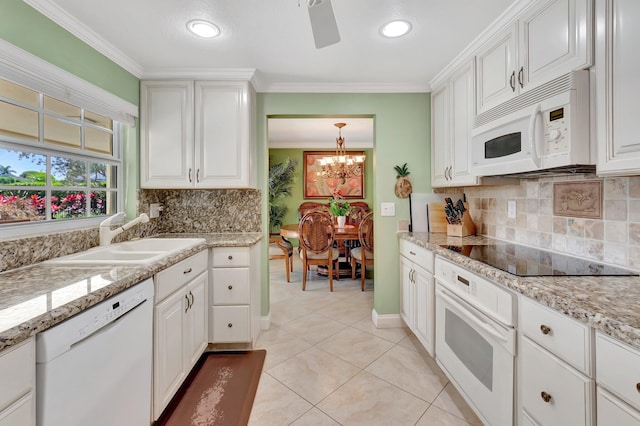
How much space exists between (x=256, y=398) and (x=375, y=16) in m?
2.36

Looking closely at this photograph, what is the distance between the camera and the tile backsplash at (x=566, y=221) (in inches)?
50.9

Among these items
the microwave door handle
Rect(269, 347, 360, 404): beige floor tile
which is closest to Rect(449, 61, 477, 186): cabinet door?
the microwave door handle

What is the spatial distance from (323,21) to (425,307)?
Result: 1893mm

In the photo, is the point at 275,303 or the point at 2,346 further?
the point at 275,303

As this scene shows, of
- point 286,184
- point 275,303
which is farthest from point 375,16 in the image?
point 286,184

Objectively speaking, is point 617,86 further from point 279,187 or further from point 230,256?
point 279,187

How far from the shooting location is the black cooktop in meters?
1.24

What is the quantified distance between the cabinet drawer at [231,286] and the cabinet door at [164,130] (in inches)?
32.3

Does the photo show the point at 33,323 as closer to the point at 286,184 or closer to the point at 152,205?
the point at 152,205

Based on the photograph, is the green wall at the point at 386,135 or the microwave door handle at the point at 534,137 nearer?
the microwave door handle at the point at 534,137

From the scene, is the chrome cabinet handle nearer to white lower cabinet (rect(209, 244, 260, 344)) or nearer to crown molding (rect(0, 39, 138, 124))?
white lower cabinet (rect(209, 244, 260, 344))

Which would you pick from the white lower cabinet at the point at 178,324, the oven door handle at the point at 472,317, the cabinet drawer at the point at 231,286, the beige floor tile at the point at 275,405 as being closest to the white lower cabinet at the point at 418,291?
the oven door handle at the point at 472,317

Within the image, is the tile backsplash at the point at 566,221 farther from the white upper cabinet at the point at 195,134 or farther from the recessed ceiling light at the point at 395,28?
the white upper cabinet at the point at 195,134

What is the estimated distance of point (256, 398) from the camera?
1.75 metres
